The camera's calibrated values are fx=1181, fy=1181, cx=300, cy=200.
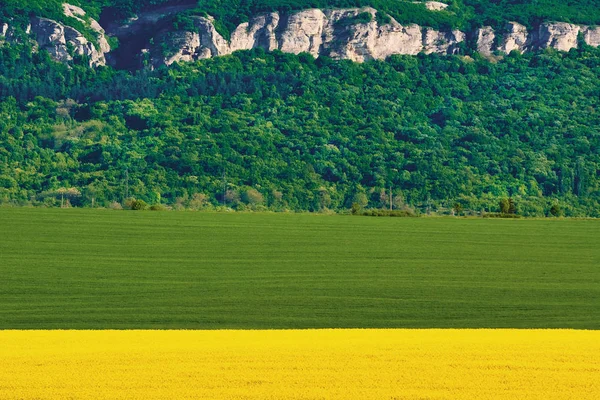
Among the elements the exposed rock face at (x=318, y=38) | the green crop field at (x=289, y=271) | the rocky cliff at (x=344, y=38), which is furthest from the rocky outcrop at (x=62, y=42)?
the green crop field at (x=289, y=271)

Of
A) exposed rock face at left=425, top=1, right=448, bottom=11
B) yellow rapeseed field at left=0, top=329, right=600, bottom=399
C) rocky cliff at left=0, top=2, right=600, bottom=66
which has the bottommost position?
rocky cliff at left=0, top=2, right=600, bottom=66

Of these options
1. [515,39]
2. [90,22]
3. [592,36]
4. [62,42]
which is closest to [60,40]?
[62,42]

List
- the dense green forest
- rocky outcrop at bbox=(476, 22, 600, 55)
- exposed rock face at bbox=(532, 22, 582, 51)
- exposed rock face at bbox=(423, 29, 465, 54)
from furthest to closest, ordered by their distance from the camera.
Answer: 1. exposed rock face at bbox=(423, 29, 465, 54)
2. rocky outcrop at bbox=(476, 22, 600, 55)
3. exposed rock face at bbox=(532, 22, 582, 51)
4. the dense green forest

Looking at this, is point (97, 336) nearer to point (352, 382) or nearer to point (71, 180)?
point (352, 382)

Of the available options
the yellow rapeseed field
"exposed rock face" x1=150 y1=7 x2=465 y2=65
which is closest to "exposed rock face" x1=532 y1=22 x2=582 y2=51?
"exposed rock face" x1=150 y1=7 x2=465 y2=65

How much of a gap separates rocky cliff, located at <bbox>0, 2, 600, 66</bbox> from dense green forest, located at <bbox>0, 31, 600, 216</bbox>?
7.47ft

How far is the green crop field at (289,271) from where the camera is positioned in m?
29.1

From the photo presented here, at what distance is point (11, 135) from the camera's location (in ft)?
307

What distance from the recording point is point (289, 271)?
122 ft

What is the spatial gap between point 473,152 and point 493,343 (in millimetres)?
71977

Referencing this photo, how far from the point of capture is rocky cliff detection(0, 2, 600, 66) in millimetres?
122000

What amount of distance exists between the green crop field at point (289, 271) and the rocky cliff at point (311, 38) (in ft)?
239

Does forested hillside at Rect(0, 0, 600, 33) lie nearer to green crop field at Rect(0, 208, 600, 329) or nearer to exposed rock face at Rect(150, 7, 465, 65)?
exposed rock face at Rect(150, 7, 465, 65)

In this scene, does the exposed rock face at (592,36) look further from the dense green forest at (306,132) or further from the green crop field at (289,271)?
the green crop field at (289,271)
